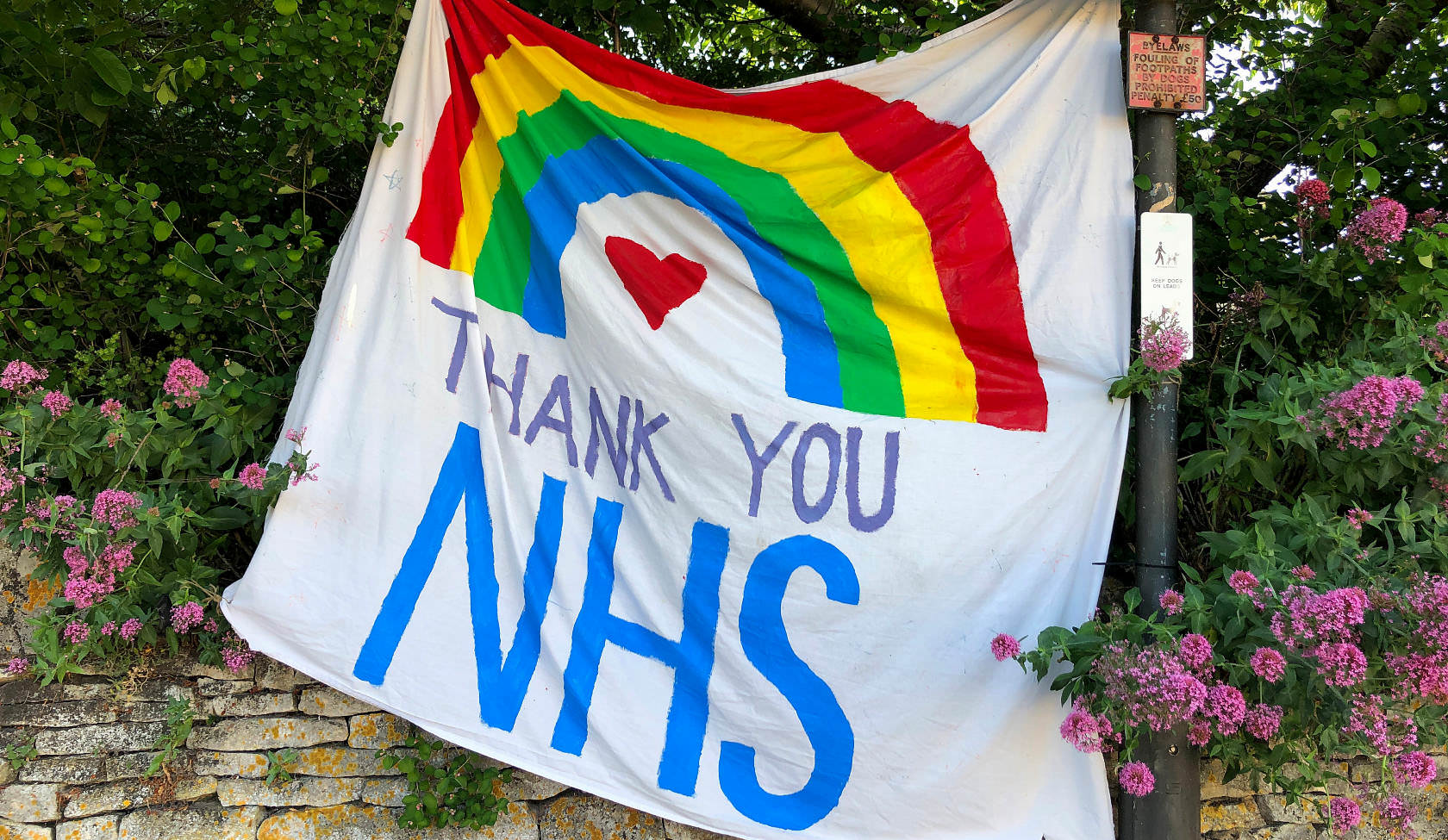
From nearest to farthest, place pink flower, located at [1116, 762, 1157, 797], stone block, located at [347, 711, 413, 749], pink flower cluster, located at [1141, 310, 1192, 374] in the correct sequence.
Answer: pink flower, located at [1116, 762, 1157, 797], pink flower cluster, located at [1141, 310, 1192, 374], stone block, located at [347, 711, 413, 749]

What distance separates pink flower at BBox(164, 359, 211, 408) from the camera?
9.21ft

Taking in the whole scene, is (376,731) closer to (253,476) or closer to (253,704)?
(253,704)

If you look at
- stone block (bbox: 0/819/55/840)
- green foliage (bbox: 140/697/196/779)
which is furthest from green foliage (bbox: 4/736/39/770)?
green foliage (bbox: 140/697/196/779)

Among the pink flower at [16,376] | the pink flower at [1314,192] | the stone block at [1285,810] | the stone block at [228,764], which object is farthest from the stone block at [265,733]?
the pink flower at [1314,192]

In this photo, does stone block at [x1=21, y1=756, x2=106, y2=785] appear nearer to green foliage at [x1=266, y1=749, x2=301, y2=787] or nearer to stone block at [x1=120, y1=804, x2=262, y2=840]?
stone block at [x1=120, y1=804, x2=262, y2=840]

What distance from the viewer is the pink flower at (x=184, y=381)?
2807mm

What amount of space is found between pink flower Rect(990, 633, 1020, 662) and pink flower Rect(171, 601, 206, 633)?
218 centimetres

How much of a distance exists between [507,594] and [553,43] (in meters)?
1.66

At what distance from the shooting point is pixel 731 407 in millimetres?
2672

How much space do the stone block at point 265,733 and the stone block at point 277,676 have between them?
3.6 inches

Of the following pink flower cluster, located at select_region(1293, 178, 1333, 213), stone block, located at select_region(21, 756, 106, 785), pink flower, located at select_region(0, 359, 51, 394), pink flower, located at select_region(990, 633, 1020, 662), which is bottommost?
stone block, located at select_region(21, 756, 106, 785)

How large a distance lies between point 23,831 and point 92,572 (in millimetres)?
756

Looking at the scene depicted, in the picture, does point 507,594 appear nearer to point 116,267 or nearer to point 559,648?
point 559,648

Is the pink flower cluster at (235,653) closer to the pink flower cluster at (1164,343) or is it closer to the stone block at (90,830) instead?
the stone block at (90,830)
